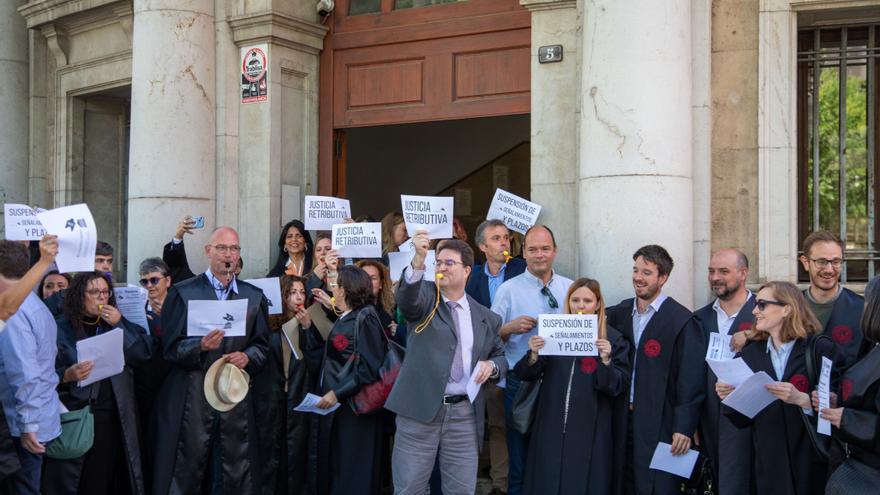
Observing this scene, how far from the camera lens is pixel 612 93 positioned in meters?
7.59

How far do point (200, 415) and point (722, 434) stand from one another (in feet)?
11.9

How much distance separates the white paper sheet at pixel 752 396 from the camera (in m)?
5.77

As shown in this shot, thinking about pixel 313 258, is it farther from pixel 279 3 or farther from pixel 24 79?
pixel 24 79

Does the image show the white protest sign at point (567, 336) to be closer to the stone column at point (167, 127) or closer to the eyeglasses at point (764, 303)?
the eyeglasses at point (764, 303)

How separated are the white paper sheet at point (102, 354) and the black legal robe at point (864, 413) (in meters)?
4.54

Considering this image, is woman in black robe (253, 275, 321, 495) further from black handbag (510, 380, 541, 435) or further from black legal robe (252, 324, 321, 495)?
black handbag (510, 380, 541, 435)

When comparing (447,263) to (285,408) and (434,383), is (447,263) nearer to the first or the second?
(434,383)

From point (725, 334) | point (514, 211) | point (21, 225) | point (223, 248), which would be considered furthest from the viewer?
point (21, 225)

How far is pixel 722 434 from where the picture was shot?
6371mm

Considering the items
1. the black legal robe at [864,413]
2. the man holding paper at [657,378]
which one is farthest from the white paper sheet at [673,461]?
the black legal robe at [864,413]

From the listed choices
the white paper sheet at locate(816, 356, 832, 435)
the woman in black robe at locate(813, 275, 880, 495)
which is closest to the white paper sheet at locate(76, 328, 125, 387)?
the white paper sheet at locate(816, 356, 832, 435)

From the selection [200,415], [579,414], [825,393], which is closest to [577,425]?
[579,414]

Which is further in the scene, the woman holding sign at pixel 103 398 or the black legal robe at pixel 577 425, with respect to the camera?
the woman holding sign at pixel 103 398

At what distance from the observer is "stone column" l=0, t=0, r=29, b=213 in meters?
12.6
